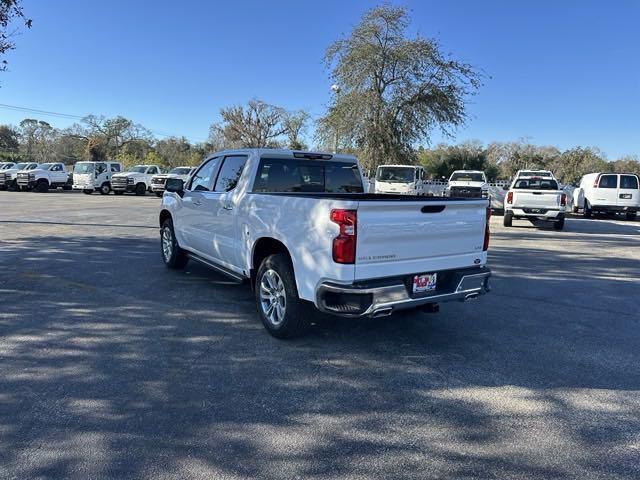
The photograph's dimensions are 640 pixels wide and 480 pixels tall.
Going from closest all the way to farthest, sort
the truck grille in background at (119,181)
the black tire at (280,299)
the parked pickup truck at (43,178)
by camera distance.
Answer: the black tire at (280,299), the truck grille in background at (119,181), the parked pickup truck at (43,178)

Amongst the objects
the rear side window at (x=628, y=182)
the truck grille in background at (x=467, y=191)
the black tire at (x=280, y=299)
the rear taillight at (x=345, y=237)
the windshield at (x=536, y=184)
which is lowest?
the black tire at (x=280, y=299)

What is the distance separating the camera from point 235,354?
439 cm

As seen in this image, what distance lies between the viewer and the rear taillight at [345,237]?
3834 millimetres

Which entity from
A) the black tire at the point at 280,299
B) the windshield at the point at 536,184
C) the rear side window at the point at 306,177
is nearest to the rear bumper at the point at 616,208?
the windshield at the point at 536,184

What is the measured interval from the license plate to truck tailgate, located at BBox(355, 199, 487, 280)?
56 mm

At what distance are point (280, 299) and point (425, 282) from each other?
144cm

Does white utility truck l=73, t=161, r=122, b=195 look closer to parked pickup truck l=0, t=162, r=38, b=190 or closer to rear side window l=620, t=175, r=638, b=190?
parked pickup truck l=0, t=162, r=38, b=190

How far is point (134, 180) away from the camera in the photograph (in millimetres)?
32375

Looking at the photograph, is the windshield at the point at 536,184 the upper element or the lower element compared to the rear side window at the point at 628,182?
lower

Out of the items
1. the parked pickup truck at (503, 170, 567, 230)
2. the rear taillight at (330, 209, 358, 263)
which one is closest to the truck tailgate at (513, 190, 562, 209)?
the parked pickup truck at (503, 170, 567, 230)

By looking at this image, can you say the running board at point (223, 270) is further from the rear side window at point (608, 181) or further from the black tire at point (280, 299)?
the rear side window at point (608, 181)

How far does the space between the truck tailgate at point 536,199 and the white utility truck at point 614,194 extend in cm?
652

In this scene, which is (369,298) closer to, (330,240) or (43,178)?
(330,240)

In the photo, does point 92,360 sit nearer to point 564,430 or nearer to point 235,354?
point 235,354
